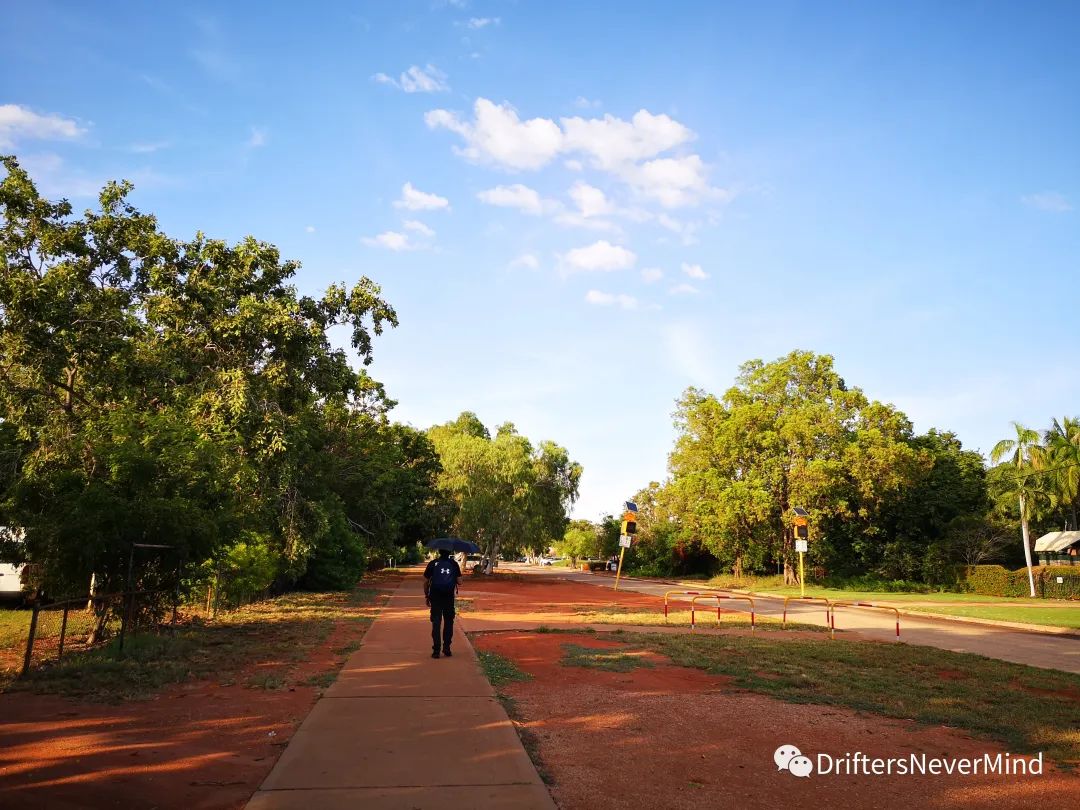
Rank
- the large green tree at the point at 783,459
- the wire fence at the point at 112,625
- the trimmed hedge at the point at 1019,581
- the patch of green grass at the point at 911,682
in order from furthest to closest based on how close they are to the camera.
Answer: the large green tree at the point at 783,459 → the trimmed hedge at the point at 1019,581 → the wire fence at the point at 112,625 → the patch of green grass at the point at 911,682

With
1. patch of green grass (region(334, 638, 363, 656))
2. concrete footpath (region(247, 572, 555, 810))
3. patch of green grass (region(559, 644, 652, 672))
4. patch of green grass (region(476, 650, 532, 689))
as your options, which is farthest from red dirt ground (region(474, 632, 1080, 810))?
patch of green grass (region(334, 638, 363, 656))

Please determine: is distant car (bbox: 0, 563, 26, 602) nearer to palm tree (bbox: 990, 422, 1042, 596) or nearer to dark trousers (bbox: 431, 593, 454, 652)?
dark trousers (bbox: 431, 593, 454, 652)

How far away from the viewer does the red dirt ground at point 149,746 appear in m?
4.80

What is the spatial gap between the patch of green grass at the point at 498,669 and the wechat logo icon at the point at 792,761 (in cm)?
377

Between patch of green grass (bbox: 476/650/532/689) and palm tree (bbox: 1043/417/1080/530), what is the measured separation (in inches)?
1613

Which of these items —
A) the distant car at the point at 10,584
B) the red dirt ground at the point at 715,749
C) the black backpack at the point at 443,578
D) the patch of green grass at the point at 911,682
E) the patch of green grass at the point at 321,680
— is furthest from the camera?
the distant car at the point at 10,584

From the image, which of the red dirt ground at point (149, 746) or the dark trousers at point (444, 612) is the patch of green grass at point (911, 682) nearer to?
the dark trousers at point (444, 612)

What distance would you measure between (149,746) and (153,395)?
Result: 12613mm

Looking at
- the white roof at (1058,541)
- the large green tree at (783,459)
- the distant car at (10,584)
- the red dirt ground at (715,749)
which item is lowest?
the red dirt ground at (715,749)

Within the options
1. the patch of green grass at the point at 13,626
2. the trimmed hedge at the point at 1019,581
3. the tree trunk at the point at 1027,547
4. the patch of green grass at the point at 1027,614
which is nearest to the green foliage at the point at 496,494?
the patch of green grass at the point at 1027,614

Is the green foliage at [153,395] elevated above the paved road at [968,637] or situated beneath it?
elevated above

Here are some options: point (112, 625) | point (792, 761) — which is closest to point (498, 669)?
point (792, 761)

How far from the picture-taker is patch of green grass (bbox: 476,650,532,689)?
9469mm

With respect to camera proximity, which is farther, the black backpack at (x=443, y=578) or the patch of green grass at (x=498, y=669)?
the black backpack at (x=443, y=578)
